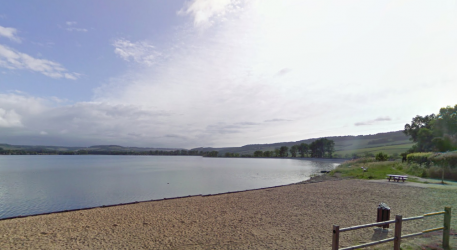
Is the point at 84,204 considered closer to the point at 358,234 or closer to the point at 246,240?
the point at 246,240

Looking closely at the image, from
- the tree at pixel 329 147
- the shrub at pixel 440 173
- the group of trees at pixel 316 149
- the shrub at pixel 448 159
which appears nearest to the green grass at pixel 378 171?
the shrub at pixel 440 173

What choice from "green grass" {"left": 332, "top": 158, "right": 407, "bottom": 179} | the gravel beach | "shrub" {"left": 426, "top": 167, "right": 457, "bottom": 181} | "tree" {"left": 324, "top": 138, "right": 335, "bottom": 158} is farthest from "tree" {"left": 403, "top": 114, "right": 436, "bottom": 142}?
"tree" {"left": 324, "top": 138, "right": 335, "bottom": 158}

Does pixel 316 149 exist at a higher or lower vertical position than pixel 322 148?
lower

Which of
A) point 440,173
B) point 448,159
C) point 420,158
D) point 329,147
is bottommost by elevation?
point 329,147

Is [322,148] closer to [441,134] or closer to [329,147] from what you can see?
[329,147]

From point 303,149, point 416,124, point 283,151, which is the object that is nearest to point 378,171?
point 416,124

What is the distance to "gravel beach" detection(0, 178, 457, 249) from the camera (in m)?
6.46

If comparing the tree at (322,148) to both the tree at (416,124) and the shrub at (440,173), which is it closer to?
the tree at (416,124)

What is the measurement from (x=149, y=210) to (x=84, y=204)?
7.16 meters

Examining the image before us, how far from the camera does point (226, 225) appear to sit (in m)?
8.06

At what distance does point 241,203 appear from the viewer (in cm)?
1192

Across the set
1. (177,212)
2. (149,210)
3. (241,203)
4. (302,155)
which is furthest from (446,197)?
(302,155)

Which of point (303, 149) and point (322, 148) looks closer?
Result: point (322, 148)

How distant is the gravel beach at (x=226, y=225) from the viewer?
6.46 meters
